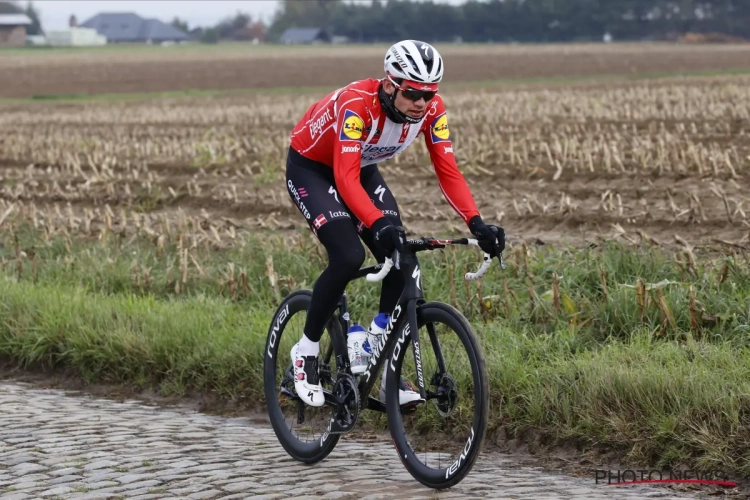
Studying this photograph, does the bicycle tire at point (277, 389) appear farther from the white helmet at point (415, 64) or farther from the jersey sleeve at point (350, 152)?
the white helmet at point (415, 64)

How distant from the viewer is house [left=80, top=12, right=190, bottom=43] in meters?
163

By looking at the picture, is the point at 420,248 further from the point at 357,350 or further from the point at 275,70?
the point at 275,70

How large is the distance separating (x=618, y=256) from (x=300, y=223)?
492 cm

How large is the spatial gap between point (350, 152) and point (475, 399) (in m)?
1.44

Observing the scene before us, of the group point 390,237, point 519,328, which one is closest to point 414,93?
point 390,237

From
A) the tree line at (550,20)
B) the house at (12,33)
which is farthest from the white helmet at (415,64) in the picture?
the house at (12,33)

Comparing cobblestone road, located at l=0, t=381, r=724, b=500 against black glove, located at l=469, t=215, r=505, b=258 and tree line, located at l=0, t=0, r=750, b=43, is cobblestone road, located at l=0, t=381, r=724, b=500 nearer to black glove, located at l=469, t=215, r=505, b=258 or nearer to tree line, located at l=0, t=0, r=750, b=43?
black glove, located at l=469, t=215, r=505, b=258

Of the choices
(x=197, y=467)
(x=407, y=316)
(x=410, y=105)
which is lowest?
(x=197, y=467)

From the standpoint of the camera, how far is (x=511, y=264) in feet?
31.9

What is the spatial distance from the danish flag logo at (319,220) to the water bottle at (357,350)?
61 centimetres

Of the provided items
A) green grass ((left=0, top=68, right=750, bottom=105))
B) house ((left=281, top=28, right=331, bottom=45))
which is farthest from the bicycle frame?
house ((left=281, top=28, right=331, bottom=45))

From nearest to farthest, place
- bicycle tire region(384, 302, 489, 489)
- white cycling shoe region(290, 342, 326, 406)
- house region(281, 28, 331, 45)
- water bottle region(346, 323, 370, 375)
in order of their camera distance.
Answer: bicycle tire region(384, 302, 489, 489) → water bottle region(346, 323, 370, 375) → white cycling shoe region(290, 342, 326, 406) → house region(281, 28, 331, 45)

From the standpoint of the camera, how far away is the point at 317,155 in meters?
6.47

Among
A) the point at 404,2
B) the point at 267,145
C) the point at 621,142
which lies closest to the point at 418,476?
the point at 621,142
